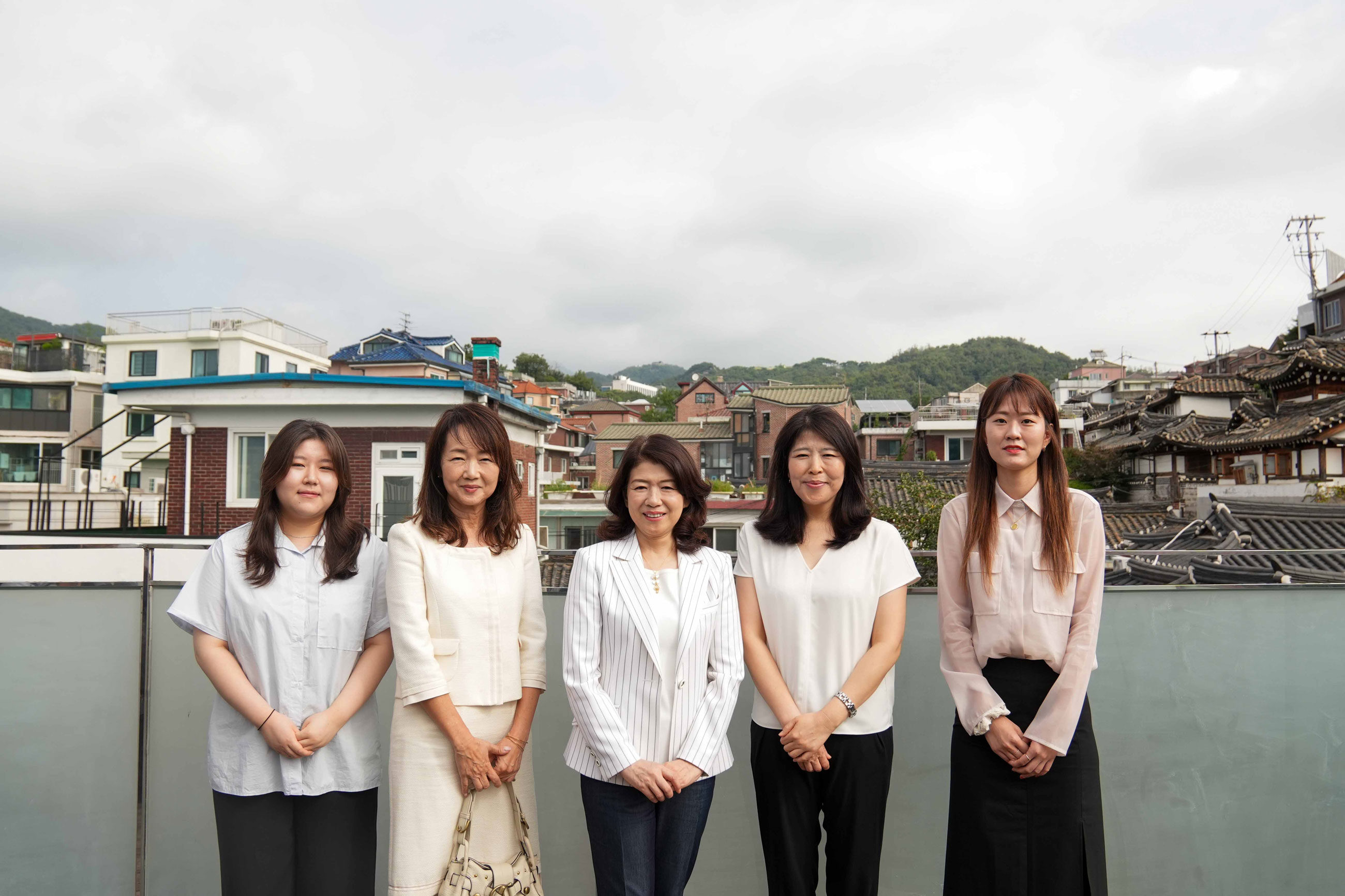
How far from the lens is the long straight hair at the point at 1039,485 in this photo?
1.77 meters

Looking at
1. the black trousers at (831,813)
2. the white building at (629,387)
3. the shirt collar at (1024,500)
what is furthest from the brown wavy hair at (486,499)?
the white building at (629,387)

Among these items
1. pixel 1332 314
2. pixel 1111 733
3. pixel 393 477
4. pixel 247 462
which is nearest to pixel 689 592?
pixel 1111 733

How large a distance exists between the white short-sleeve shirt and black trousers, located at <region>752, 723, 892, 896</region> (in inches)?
2.1

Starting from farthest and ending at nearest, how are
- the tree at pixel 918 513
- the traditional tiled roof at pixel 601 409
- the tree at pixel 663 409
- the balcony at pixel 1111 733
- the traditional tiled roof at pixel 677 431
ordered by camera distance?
the traditional tiled roof at pixel 601 409
the tree at pixel 663 409
the traditional tiled roof at pixel 677 431
the tree at pixel 918 513
the balcony at pixel 1111 733

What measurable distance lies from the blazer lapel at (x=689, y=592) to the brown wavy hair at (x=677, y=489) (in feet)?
0.09

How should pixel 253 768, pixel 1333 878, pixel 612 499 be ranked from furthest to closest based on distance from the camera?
pixel 1333 878
pixel 612 499
pixel 253 768

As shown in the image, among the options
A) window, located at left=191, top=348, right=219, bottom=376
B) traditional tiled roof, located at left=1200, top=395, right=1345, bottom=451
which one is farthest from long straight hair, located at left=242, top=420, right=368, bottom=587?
window, located at left=191, top=348, right=219, bottom=376

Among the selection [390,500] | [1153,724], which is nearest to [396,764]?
[1153,724]

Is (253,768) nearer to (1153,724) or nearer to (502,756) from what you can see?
(502,756)

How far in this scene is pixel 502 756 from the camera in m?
1.74

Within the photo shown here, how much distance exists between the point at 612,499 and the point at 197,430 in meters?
12.0

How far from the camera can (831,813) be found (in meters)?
1.78

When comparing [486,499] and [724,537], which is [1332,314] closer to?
[724,537]

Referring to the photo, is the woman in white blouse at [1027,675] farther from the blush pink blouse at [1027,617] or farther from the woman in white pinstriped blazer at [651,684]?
the woman in white pinstriped blazer at [651,684]
